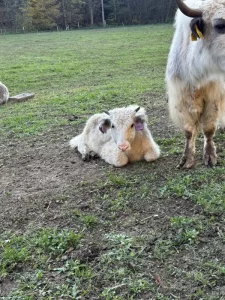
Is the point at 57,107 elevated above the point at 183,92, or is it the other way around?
the point at 183,92

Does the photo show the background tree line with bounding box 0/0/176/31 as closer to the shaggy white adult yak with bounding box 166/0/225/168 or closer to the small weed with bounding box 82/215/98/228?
the shaggy white adult yak with bounding box 166/0/225/168

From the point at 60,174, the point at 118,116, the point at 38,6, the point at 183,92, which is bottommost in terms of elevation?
the point at 60,174

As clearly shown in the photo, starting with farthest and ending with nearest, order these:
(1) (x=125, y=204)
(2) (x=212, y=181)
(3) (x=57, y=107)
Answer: (3) (x=57, y=107)
(2) (x=212, y=181)
(1) (x=125, y=204)

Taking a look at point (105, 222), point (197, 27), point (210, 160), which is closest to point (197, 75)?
point (197, 27)

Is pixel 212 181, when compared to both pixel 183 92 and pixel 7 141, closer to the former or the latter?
pixel 183 92

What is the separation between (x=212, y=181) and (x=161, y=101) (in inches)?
148

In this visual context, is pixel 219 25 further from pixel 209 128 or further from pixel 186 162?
pixel 186 162

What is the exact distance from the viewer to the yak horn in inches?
141

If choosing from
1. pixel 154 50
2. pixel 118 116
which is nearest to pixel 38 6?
pixel 154 50

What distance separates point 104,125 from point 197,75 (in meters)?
1.36

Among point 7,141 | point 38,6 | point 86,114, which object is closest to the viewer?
point 7,141

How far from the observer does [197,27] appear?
3.61 m

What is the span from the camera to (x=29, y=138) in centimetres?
593

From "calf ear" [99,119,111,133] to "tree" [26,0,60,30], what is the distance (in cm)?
3988
